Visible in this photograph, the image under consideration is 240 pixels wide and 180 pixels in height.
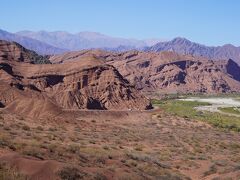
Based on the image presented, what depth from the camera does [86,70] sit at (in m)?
92.8

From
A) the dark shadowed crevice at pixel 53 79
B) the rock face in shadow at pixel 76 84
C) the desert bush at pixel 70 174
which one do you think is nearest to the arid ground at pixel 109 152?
the desert bush at pixel 70 174

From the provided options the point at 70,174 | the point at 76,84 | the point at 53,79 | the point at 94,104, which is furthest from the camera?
the point at 53,79

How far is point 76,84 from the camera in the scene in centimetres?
8919

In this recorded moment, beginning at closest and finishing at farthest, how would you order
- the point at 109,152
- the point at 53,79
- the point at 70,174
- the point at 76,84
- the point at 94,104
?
the point at 70,174
the point at 109,152
the point at 94,104
the point at 76,84
the point at 53,79

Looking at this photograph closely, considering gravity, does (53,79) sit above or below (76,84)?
above

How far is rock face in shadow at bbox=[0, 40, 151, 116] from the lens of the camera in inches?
3223

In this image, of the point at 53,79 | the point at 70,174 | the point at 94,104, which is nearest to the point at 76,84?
the point at 53,79

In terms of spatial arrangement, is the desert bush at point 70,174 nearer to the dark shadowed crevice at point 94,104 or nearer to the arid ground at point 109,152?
the arid ground at point 109,152

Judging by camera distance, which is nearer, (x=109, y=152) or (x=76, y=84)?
(x=109, y=152)

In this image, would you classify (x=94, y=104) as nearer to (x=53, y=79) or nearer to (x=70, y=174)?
(x=53, y=79)

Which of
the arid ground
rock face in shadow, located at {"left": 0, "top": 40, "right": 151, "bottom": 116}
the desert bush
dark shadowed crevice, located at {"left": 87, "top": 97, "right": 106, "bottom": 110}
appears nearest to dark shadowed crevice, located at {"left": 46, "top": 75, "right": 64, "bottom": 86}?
rock face in shadow, located at {"left": 0, "top": 40, "right": 151, "bottom": 116}

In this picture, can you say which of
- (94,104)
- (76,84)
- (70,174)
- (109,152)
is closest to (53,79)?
(76,84)

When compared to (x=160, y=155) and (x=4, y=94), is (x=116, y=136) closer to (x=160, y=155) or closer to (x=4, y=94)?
(x=160, y=155)

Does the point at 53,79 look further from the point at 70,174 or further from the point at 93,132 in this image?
the point at 70,174
